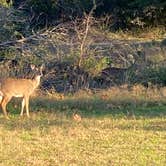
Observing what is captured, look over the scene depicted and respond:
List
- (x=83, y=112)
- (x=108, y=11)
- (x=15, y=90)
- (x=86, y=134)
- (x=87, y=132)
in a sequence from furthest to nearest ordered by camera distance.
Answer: (x=108, y=11) → (x=15, y=90) → (x=83, y=112) → (x=87, y=132) → (x=86, y=134)

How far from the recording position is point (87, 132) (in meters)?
12.1

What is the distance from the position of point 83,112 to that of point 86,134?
332 cm

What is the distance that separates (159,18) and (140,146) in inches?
900

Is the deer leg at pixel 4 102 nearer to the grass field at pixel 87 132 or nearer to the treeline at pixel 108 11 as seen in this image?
the grass field at pixel 87 132

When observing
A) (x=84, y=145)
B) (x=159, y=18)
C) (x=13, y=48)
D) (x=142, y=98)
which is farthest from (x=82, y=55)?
(x=159, y=18)

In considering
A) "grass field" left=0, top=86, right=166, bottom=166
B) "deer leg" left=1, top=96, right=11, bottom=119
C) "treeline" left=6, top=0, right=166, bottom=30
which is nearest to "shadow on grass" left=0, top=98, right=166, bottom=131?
"grass field" left=0, top=86, right=166, bottom=166

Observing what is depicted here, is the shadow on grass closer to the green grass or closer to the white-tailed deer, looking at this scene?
the green grass

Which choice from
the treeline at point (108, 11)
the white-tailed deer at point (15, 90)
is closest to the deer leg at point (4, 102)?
the white-tailed deer at point (15, 90)

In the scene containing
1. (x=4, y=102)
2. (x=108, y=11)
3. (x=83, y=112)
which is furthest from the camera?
(x=108, y=11)

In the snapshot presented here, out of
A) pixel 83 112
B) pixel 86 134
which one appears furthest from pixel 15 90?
pixel 86 134

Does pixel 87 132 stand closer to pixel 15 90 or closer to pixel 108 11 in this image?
pixel 15 90

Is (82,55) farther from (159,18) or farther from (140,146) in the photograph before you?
(159,18)

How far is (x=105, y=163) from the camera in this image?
380 inches

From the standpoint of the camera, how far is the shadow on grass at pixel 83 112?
1314 cm
